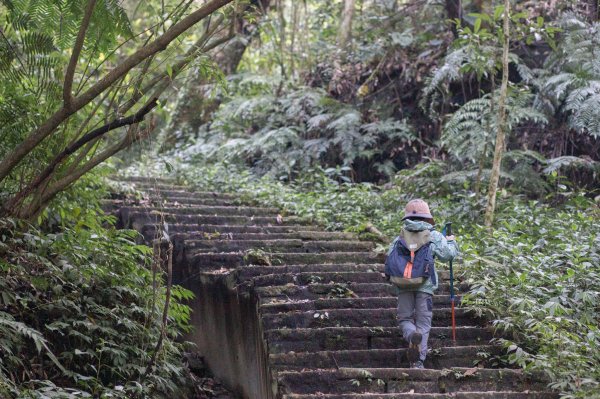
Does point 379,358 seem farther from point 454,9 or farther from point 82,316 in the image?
point 454,9

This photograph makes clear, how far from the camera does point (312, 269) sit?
6.96 metres

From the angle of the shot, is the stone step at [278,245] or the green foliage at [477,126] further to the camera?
the green foliage at [477,126]

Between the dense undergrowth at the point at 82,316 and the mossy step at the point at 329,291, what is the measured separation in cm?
80

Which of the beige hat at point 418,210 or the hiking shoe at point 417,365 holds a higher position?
the beige hat at point 418,210

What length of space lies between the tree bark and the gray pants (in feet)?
8.45

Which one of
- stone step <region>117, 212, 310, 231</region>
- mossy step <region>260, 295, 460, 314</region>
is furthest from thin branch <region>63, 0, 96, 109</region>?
stone step <region>117, 212, 310, 231</region>

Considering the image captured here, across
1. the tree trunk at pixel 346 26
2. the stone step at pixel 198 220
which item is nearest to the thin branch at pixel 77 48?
the stone step at pixel 198 220

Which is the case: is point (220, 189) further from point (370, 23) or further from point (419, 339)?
point (419, 339)

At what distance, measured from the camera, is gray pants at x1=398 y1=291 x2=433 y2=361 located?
5.52 m

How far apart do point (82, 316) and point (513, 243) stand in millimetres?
4164

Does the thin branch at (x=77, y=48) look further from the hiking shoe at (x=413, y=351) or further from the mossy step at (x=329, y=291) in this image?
the hiking shoe at (x=413, y=351)

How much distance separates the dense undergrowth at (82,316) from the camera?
524 centimetres

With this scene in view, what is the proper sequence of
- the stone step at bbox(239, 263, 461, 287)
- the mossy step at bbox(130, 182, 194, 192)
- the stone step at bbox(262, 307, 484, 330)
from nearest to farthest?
the stone step at bbox(262, 307, 484, 330) < the stone step at bbox(239, 263, 461, 287) < the mossy step at bbox(130, 182, 194, 192)

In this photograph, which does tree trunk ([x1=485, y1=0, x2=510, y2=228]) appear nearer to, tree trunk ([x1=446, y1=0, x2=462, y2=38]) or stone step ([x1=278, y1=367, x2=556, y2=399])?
stone step ([x1=278, y1=367, x2=556, y2=399])
